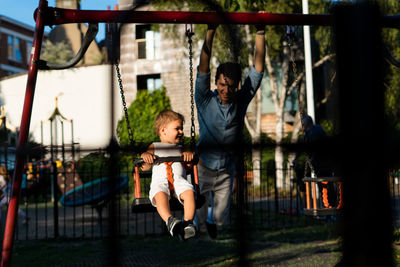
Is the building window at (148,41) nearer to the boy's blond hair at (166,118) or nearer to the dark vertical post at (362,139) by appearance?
the boy's blond hair at (166,118)

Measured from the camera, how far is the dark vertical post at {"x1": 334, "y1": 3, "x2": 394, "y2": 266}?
3.13 ft

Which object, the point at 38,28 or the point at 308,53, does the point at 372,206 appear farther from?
the point at 308,53


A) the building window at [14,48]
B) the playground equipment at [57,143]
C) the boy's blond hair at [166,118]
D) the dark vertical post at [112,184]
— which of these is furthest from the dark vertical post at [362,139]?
the building window at [14,48]

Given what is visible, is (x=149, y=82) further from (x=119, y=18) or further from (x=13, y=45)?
(x=119, y=18)

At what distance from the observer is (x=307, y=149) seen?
110cm

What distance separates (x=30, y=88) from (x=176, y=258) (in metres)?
2.74

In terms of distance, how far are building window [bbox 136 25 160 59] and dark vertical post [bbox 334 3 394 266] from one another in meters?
15.4

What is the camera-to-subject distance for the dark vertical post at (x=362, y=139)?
37.5 inches

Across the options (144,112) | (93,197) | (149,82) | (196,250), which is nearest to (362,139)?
(196,250)

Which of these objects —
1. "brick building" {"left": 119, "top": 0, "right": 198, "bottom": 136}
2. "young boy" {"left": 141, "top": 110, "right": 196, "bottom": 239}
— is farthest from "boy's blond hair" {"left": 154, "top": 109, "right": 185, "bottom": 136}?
"brick building" {"left": 119, "top": 0, "right": 198, "bottom": 136}

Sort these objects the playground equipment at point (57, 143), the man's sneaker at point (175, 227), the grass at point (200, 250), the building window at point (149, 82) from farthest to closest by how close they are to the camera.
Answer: the building window at point (149, 82)
the grass at point (200, 250)
the man's sneaker at point (175, 227)
the playground equipment at point (57, 143)

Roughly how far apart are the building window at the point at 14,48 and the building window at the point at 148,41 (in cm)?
1180

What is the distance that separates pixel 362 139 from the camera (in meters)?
0.96

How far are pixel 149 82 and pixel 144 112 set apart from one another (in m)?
2.16
